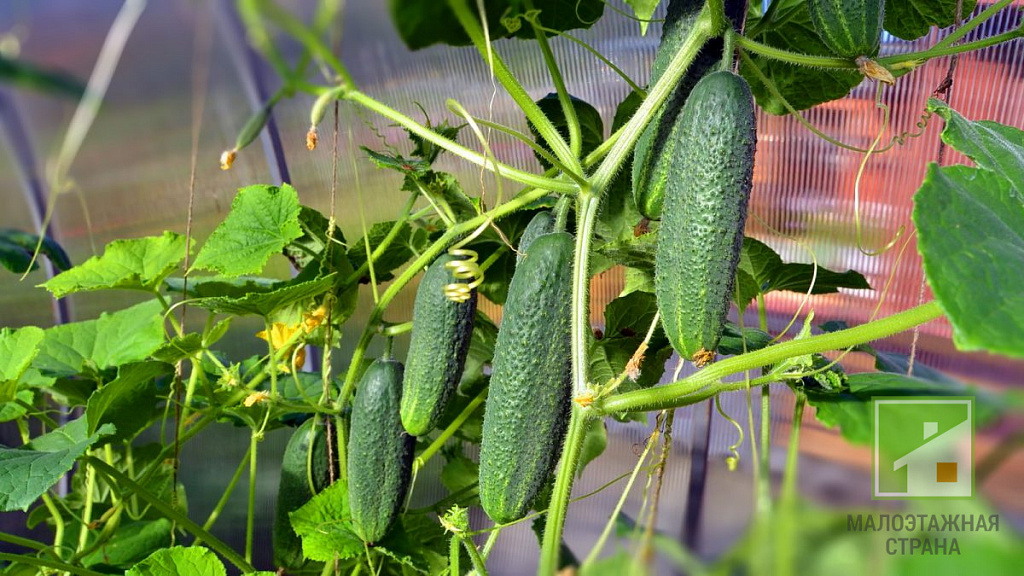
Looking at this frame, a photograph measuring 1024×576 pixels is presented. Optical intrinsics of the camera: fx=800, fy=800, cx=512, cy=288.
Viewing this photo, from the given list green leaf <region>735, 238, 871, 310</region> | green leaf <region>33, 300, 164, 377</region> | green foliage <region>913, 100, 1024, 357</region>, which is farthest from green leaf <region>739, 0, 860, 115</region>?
green leaf <region>33, 300, 164, 377</region>

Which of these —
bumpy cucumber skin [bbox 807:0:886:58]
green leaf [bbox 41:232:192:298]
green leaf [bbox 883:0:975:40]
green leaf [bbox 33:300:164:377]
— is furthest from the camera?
green leaf [bbox 33:300:164:377]

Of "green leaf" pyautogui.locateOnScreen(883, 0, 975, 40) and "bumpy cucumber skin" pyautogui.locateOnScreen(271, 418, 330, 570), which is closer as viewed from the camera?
"green leaf" pyautogui.locateOnScreen(883, 0, 975, 40)

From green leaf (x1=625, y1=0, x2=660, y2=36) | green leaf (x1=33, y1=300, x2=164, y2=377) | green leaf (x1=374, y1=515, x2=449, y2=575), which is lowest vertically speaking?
green leaf (x1=374, y1=515, x2=449, y2=575)

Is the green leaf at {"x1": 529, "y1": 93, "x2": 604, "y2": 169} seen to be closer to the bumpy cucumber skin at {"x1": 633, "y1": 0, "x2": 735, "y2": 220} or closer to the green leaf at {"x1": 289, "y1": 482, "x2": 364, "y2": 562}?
the bumpy cucumber skin at {"x1": 633, "y1": 0, "x2": 735, "y2": 220}

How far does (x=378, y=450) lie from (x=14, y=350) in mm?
638

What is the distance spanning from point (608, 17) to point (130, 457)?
1.21 m

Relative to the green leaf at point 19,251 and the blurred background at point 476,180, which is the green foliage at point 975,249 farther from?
the green leaf at point 19,251

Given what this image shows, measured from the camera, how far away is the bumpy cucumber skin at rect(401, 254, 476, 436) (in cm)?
84

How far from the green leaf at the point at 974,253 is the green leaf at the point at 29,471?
867mm

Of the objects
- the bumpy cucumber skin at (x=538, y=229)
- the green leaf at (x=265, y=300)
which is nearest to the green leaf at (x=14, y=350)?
the green leaf at (x=265, y=300)

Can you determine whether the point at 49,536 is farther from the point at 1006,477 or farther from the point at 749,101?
the point at 1006,477

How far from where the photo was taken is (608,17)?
58.6 inches

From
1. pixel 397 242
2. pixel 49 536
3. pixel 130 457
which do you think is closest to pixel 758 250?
pixel 397 242

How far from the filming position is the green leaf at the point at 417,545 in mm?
1014
